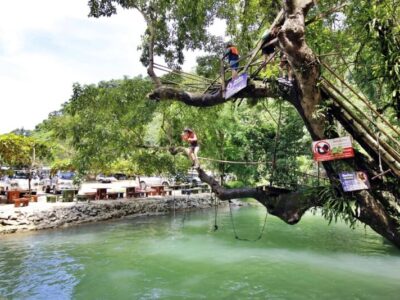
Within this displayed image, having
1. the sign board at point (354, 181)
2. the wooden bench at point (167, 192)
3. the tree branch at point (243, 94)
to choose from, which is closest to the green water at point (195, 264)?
the sign board at point (354, 181)

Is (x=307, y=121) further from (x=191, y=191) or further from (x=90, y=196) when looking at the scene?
(x=191, y=191)

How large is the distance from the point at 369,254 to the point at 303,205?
21.5 feet

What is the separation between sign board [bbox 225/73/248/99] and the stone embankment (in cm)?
1083

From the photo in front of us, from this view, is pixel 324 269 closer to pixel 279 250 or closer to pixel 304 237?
pixel 279 250

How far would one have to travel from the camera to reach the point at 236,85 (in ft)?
17.4

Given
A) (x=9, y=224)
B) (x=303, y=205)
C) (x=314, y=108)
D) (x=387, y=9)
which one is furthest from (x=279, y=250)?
(x=9, y=224)

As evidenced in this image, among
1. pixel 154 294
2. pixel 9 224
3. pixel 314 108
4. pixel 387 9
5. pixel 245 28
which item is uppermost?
pixel 245 28

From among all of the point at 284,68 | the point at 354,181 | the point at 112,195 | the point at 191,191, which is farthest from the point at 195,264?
the point at 191,191

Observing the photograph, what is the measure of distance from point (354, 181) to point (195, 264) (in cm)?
585

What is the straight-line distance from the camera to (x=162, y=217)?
17516 millimetres

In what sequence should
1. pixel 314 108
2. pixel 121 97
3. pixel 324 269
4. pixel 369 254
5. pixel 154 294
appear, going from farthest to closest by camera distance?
1. pixel 121 97
2. pixel 369 254
3. pixel 324 269
4. pixel 154 294
5. pixel 314 108

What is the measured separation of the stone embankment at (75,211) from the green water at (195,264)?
2.57 feet

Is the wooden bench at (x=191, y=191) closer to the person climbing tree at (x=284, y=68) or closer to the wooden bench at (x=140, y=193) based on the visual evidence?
the wooden bench at (x=140, y=193)

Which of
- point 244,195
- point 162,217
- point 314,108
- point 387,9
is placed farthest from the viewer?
point 162,217
